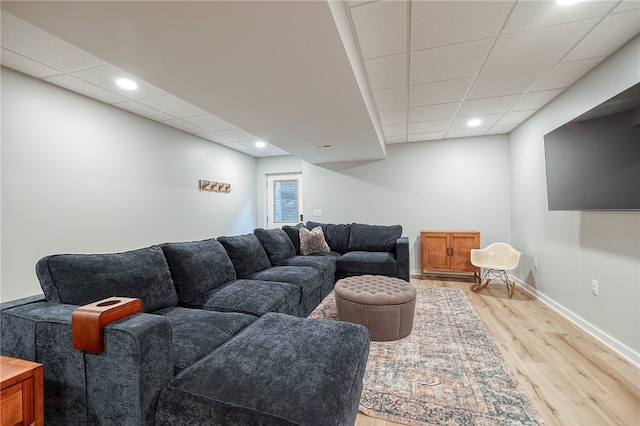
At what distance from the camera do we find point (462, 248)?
4.19m

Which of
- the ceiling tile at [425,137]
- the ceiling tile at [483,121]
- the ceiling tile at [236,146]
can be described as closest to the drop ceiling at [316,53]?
the ceiling tile at [483,121]

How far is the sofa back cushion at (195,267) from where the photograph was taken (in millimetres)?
1974

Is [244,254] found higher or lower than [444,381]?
higher

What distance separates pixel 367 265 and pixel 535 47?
2.78m

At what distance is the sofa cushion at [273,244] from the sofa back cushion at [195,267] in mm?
898

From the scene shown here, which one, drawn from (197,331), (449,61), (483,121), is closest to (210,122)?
(449,61)

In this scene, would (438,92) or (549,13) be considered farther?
(438,92)

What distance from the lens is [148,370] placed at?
3.34 feet

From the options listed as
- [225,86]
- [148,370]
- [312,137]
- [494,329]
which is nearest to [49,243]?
[225,86]

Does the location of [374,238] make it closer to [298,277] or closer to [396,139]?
[396,139]

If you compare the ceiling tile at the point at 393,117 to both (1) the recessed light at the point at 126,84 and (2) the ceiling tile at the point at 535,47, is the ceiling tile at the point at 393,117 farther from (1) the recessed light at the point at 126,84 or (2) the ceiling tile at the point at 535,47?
(1) the recessed light at the point at 126,84

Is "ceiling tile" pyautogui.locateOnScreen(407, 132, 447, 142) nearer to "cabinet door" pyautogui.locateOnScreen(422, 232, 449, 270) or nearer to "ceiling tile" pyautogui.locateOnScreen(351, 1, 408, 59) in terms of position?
"cabinet door" pyautogui.locateOnScreen(422, 232, 449, 270)

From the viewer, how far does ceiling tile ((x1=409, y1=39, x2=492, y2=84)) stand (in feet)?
6.71

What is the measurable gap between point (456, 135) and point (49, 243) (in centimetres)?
556
